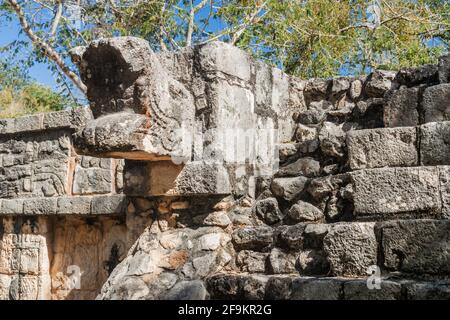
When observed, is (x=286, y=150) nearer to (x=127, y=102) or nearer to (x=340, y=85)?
(x=340, y=85)

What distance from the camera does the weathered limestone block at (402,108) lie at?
10.1 feet

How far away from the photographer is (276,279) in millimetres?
2742

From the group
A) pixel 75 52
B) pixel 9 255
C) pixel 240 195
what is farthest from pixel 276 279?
pixel 9 255

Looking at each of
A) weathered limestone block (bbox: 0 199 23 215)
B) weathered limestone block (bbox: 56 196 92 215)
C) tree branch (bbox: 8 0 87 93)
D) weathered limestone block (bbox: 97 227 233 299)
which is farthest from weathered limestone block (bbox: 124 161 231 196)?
tree branch (bbox: 8 0 87 93)

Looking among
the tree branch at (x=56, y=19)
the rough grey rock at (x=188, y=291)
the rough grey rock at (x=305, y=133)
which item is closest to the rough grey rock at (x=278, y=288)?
the rough grey rock at (x=188, y=291)

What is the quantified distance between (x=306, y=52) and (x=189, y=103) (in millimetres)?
5754

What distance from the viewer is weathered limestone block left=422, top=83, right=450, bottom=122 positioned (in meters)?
2.94

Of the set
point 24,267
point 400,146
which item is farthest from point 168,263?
point 24,267

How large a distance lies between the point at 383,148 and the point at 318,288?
837 mm

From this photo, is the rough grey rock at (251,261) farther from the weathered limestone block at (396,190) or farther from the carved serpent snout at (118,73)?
the carved serpent snout at (118,73)

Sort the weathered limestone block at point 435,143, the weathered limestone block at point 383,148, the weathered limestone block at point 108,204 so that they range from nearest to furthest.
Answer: the weathered limestone block at point 435,143
the weathered limestone block at point 383,148
the weathered limestone block at point 108,204
